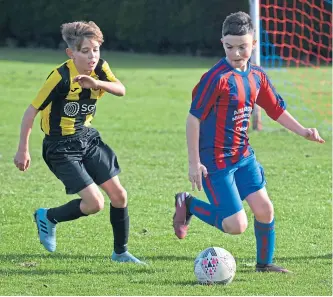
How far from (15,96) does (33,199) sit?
34.8 feet

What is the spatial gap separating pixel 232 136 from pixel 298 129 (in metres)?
0.48

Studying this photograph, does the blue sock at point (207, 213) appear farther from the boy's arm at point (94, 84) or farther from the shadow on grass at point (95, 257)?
the boy's arm at point (94, 84)

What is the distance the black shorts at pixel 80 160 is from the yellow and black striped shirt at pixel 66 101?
7cm

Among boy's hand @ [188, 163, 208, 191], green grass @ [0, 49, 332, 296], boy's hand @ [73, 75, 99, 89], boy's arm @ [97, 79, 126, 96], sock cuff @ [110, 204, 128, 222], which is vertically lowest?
green grass @ [0, 49, 332, 296]

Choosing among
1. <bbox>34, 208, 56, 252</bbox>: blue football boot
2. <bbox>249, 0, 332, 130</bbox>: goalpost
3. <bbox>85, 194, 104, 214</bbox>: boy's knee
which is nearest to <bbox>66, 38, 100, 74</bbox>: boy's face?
<bbox>85, 194, 104, 214</bbox>: boy's knee

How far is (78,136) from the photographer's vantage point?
6285mm

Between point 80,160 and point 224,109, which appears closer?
point 224,109

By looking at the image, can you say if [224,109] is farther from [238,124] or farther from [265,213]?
[265,213]

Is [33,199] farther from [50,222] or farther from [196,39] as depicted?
[196,39]

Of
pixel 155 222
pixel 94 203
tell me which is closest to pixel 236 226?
pixel 94 203

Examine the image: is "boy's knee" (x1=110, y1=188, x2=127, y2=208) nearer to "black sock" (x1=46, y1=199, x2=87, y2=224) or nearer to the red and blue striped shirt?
"black sock" (x1=46, y1=199, x2=87, y2=224)

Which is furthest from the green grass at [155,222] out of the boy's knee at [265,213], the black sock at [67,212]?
the boy's knee at [265,213]

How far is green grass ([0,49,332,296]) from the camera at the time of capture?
569cm

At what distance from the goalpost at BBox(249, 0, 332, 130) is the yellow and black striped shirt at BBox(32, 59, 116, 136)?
7057mm
